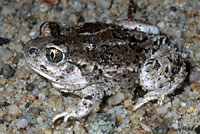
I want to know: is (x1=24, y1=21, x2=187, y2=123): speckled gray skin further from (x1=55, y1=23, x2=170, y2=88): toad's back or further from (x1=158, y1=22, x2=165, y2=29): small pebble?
(x1=158, y1=22, x2=165, y2=29): small pebble

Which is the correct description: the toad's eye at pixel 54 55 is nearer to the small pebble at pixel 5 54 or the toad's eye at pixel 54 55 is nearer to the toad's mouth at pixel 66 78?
the toad's mouth at pixel 66 78

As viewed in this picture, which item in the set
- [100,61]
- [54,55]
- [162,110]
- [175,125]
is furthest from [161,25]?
[54,55]

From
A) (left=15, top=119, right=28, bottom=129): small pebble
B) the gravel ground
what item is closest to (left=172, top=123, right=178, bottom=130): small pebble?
the gravel ground

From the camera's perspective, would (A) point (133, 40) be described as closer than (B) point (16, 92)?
Yes

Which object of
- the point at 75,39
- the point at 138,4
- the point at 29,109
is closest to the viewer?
the point at 75,39

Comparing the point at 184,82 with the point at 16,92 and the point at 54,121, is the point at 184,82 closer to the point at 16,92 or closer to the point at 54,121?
the point at 54,121

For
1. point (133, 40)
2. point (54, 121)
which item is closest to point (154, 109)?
point (133, 40)

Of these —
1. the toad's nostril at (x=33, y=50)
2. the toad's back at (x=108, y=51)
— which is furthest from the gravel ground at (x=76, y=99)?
the toad's nostril at (x=33, y=50)
